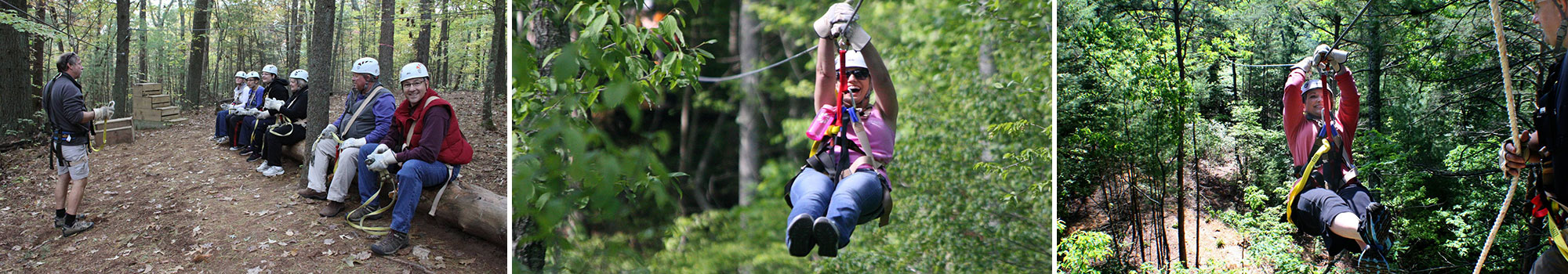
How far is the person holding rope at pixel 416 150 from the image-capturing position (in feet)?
12.6

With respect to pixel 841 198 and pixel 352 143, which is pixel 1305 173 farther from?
pixel 352 143

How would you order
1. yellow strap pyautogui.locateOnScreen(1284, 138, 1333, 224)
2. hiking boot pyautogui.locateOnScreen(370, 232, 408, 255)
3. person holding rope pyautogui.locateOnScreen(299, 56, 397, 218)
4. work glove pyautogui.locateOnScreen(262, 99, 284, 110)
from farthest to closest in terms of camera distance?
work glove pyautogui.locateOnScreen(262, 99, 284, 110)
person holding rope pyautogui.locateOnScreen(299, 56, 397, 218)
hiking boot pyautogui.locateOnScreen(370, 232, 408, 255)
yellow strap pyautogui.locateOnScreen(1284, 138, 1333, 224)

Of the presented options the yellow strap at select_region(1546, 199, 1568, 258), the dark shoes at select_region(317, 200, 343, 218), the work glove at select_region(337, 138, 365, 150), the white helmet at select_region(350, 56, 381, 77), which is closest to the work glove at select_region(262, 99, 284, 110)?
the dark shoes at select_region(317, 200, 343, 218)

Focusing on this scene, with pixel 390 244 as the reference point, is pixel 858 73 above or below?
above

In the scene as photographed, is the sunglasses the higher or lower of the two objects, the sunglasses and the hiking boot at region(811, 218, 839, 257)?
the higher

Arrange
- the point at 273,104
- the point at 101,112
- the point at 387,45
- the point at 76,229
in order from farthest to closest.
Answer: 1. the point at 387,45
2. the point at 273,104
3. the point at 101,112
4. the point at 76,229

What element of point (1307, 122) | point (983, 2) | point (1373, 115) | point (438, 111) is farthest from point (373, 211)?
point (1373, 115)

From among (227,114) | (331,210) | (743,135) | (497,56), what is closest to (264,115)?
(227,114)

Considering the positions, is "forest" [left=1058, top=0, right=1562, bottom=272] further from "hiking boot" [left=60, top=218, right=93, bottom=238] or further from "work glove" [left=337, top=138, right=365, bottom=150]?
"hiking boot" [left=60, top=218, right=93, bottom=238]

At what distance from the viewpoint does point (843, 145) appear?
2.21 m

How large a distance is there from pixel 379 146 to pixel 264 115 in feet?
11.7

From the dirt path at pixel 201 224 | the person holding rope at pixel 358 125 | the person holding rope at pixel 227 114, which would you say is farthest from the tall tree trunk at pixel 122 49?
the person holding rope at pixel 358 125

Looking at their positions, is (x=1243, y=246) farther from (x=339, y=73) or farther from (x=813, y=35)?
(x=339, y=73)

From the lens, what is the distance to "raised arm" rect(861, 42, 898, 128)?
7.22ft
